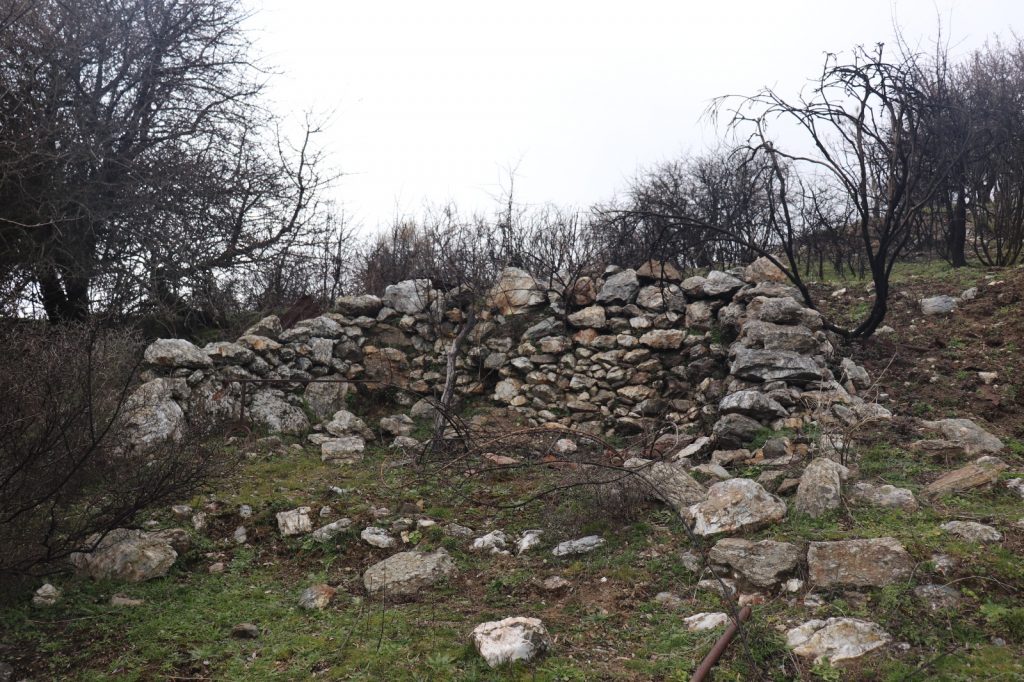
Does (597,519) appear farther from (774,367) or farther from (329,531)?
(774,367)

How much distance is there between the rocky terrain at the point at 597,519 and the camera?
304 cm

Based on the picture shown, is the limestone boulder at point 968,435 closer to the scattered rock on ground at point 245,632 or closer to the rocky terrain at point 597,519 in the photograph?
the rocky terrain at point 597,519

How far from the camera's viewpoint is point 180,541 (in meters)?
4.42

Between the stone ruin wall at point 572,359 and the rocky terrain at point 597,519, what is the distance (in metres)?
0.04

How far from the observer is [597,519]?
460 cm

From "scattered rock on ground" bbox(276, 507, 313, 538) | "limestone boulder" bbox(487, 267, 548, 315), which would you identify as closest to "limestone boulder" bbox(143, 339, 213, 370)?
"scattered rock on ground" bbox(276, 507, 313, 538)

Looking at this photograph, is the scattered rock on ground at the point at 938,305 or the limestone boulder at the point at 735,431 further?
the scattered rock on ground at the point at 938,305

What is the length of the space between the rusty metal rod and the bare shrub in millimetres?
2825

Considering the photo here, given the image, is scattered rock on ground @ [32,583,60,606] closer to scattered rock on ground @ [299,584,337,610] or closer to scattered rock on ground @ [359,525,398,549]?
scattered rock on ground @ [299,584,337,610]

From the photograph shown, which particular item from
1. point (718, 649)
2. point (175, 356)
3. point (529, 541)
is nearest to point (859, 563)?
point (718, 649)

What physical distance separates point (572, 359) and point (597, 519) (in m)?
3.64

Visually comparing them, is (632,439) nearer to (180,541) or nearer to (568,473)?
(568,473)

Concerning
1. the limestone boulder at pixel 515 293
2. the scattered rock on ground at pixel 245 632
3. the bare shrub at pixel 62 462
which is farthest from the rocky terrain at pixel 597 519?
the limestone boulder at pixel 515 293

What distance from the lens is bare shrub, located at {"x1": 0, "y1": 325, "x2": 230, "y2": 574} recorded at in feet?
10.9
